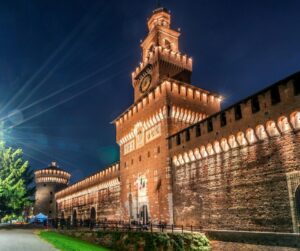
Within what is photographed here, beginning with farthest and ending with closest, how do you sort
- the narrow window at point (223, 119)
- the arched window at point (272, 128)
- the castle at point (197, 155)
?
the narrow window at point (223, 119)
the arched window at point (272, 128)
the castle at point (197, 155)

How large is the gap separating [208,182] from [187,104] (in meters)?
9.48

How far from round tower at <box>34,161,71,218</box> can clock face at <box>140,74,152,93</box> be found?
124 feet

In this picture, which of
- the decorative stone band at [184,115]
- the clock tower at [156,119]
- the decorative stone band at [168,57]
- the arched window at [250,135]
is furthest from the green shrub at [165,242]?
the decorative stone band at [168,57]

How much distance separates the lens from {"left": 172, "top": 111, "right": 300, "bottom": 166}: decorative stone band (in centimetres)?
1490

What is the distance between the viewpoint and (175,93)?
27.0 metres

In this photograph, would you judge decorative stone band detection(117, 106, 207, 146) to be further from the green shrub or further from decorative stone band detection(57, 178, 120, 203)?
the green shrub

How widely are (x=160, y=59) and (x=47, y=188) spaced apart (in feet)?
141

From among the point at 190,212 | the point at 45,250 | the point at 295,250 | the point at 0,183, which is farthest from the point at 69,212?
the point at 295,250

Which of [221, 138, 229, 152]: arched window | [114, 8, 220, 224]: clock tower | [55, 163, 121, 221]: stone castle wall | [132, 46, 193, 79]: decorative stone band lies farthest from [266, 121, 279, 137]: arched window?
[55, 163, 121, 221]: stone castle wall

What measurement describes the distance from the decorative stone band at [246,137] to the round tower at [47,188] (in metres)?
45.0

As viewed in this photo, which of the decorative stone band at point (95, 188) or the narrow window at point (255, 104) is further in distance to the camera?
the decorative stone band at point (95, 188)

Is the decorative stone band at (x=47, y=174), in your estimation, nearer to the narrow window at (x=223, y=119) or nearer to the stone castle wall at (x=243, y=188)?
the stone castle wall at (x=243, y=188)

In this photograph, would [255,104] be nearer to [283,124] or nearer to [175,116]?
[283,124]

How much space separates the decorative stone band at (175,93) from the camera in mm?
26906
